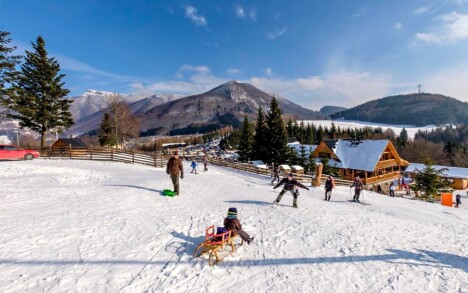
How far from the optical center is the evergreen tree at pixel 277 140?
41.1 metres

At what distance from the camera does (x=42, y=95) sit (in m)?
30.6

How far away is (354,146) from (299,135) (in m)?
56.6

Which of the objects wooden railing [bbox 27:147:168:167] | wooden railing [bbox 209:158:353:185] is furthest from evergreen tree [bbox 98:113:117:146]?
wooden railing [bbox 209:158:353:185]

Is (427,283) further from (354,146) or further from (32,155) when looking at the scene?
(354,146)

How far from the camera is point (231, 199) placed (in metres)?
13.5

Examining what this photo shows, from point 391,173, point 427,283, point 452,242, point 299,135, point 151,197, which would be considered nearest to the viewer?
point 427,283

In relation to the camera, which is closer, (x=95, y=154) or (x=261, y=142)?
(x=95, y=154)

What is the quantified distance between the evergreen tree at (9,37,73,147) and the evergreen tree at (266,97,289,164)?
30398 millimetres

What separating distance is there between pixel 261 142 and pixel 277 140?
11.6 feet

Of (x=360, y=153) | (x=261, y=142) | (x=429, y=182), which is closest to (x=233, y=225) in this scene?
(x=429, y=182)

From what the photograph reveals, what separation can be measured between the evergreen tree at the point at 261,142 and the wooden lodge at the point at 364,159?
33.5 ft

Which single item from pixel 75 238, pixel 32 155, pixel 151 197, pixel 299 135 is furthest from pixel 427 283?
pixel 299 135

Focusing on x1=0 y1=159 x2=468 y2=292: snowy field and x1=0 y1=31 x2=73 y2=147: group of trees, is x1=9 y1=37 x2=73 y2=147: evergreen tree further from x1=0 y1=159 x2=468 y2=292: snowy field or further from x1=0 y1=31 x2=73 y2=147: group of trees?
x1=0 y1=159 x2=468 y2=292: snowy field

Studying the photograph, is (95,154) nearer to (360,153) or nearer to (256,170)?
(256,170)
